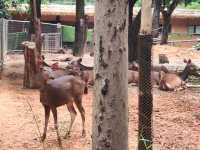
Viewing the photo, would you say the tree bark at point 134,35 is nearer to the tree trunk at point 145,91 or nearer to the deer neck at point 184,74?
the deer neck at point 184,74

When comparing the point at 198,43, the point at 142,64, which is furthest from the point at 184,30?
the point at 142,64

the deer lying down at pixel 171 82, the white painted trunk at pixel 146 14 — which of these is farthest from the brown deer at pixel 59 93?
the deer lying down at pixel 171 82

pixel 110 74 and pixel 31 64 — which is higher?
pixel 110 74

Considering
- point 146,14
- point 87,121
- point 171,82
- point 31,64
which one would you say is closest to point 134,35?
point 171,82

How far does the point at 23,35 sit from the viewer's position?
27906 mm

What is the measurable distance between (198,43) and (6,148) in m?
29.5

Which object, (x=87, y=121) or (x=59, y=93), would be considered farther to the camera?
(x=87, y=121)

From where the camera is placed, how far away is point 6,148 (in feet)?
28.5

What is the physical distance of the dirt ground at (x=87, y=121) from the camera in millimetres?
8953

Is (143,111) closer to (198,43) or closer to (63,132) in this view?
(63,132)

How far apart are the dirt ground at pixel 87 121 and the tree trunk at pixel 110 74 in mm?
3444

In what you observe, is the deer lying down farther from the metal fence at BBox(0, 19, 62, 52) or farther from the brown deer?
the metal fence at BBox(0, 19, 62, 52)

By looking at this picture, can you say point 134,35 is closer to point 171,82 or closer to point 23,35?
point 171,82

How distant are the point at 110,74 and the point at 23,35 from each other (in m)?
24.1
